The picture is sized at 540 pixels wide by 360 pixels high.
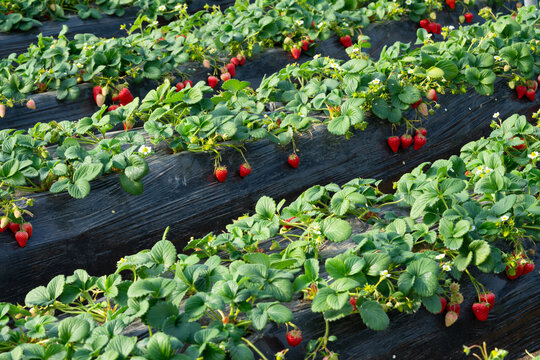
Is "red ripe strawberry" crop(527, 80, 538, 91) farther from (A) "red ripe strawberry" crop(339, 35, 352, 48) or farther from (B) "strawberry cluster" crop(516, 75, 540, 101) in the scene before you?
(A) "red ripe strawberry" crop(339, 35, 352, 48)

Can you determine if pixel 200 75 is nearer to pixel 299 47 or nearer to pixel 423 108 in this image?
pixel 299 47

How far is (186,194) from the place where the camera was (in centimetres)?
383

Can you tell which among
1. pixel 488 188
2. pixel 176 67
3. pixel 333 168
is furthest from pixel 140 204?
pixel 488 188

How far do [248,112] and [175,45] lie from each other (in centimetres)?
120

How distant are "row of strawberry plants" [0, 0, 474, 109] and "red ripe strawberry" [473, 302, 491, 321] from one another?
288 centimetres

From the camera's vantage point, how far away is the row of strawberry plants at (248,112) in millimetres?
3518

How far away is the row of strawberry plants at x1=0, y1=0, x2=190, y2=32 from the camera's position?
19.3 feet

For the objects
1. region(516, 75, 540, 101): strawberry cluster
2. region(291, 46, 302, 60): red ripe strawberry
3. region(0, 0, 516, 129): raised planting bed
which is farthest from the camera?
region(291, 46, 302, 60): red ripe strawberry

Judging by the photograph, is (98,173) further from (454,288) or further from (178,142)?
(454,288)

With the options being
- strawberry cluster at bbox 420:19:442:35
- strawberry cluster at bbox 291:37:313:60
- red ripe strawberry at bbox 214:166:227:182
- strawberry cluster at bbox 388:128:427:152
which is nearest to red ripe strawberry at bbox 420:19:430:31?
strawberry cluster at bbox 420:19:442:35

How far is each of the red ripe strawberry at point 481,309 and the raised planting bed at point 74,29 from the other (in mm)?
4559

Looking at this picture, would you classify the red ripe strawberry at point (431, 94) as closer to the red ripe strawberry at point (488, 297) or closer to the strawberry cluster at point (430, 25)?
the strawberry cluster at point (430, 25)

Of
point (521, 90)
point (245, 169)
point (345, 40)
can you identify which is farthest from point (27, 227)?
point (521, 90)

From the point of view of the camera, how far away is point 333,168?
4184 mm
